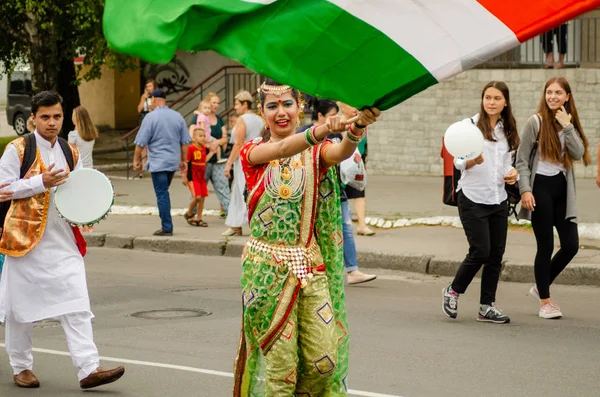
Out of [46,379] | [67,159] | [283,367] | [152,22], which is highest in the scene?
[152,22]

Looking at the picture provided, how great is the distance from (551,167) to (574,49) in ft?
37.5

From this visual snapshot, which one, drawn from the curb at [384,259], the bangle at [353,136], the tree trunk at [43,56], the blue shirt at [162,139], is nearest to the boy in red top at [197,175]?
the blue shirt at [162,139]

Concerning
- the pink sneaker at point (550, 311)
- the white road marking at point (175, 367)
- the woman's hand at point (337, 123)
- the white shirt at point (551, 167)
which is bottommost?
the white road marking at point (175, 367)

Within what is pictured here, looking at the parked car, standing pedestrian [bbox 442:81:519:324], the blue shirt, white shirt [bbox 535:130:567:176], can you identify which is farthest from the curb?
the parked car

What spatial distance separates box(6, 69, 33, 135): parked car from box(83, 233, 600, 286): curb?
19430 mm

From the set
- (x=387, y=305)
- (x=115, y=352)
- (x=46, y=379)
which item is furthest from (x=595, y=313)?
(x=46, y=379)

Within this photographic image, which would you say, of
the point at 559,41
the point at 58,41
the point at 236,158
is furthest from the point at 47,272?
the point at 58,41

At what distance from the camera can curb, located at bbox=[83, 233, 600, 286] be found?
11.6 m

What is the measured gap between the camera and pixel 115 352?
8477 millimetres

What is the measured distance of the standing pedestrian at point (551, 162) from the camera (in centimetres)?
941

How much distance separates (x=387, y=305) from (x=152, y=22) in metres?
6.26

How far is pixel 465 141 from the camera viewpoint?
8672mm

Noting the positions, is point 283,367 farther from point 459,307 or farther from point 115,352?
point 459,307

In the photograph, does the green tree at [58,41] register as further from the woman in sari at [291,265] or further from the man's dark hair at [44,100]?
the woman in sari at [291,265]
